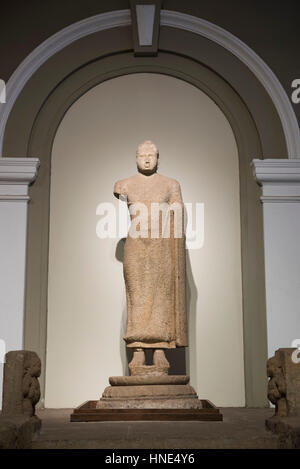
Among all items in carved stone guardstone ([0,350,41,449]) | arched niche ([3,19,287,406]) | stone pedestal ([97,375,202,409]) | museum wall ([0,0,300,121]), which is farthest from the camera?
museum wall ([0,0,300,121])

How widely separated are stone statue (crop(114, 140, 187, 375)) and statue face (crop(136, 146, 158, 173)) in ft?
0.39

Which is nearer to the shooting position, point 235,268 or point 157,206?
point 157,206

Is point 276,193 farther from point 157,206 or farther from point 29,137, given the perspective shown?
point 29,137

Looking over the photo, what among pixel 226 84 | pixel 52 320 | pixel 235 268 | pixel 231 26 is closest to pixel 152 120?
pixel 226 84

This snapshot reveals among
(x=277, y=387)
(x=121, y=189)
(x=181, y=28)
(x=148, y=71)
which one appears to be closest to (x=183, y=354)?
(x=121, y=189)

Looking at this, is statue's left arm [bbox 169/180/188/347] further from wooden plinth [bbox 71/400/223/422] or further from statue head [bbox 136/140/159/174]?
wooden plinth [bbox 71/400/223/422]

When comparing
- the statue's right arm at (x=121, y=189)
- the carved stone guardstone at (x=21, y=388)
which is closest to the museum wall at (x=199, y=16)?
the statue's right arm at (x=121, y=189)

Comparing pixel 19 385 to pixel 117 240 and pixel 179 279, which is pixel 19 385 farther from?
pixel 117 240

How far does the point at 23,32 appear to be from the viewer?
754 centimetres

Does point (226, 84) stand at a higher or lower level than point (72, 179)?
higher

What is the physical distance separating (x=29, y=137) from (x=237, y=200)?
2.39 metres

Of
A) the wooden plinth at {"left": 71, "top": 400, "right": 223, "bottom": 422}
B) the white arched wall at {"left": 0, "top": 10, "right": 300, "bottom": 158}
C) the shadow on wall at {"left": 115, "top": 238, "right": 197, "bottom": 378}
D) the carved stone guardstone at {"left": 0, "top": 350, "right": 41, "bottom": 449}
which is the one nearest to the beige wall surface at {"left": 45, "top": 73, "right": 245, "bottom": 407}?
the shadow on wall at {"left": 115, "top": 238, "right": 197, "bottom": 378}

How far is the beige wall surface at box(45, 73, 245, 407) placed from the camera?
6977 millimetres

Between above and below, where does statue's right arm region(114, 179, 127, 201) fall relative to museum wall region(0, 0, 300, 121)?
below
